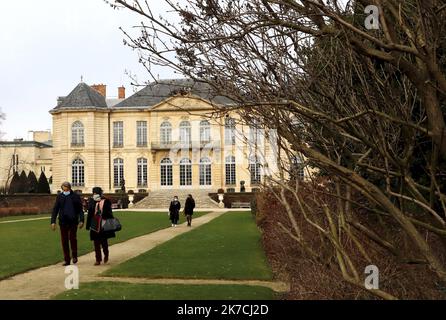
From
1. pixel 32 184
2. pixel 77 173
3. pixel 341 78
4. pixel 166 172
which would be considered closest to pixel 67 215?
pixel 341 78

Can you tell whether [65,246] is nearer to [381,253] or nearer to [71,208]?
[71,208]

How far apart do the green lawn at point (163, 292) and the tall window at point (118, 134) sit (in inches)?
1883

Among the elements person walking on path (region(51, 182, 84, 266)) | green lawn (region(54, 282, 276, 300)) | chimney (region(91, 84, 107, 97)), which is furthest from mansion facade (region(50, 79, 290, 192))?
green lawn (region(54, 282, 276, 300))

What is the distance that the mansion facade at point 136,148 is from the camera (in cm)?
5419

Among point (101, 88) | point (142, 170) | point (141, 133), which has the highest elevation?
point (101, 88)

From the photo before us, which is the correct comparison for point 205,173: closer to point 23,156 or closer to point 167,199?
point 167,199

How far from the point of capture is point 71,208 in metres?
10.8

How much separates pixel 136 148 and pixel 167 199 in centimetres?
945

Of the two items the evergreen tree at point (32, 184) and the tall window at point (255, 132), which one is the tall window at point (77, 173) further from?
the tall window at point (255, 132)

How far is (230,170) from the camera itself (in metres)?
54.0

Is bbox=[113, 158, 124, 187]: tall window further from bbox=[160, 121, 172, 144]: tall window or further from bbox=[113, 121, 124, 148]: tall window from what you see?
bbox=[160, 121, 172, 144]: tall window

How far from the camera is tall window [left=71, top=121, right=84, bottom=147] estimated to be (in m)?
54.8
